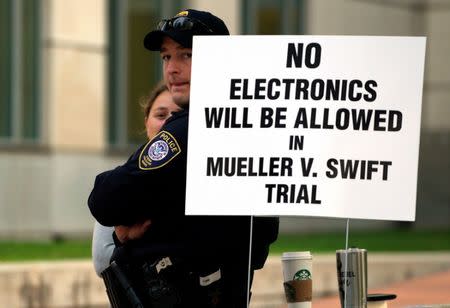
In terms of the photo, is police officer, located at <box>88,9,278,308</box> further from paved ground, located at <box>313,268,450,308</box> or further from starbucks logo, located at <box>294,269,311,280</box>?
paved ground, located at <box>313,268,450,308</box>

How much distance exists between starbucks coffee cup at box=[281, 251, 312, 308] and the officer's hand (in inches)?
26.2

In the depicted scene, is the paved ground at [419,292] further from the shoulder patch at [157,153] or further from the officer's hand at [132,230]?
the shoulder patch at [157,153]

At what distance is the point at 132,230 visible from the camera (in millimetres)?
5305

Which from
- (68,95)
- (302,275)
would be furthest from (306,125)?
(68,95)

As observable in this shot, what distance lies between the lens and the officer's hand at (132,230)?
17.3 feet

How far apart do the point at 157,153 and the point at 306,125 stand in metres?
0.55

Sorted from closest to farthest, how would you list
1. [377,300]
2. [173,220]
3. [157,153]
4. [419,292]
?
1. [157,153]
2. [173,220]
3. [377,300]
4. [419,292]

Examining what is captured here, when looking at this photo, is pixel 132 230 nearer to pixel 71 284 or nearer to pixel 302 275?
pixel 302 275

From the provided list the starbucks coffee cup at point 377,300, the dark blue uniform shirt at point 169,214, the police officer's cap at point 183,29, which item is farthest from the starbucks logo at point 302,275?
the police officer's cap at point 183,29

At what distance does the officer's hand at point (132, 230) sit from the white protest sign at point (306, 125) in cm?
22

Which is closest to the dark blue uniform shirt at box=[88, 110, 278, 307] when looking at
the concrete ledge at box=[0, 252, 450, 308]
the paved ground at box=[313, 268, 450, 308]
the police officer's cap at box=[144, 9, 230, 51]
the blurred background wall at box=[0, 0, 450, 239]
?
the police officer's cap at box=[144, 9, 230, 51]

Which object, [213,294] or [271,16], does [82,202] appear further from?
[213,294]

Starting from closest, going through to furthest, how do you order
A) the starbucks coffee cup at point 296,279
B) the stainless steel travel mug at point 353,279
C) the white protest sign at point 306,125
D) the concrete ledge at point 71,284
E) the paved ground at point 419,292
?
the white protest sign at point 306,125 < the stainless steel travel mug at point 353,279 < the starbucks coffee cup at point 296,279 < the concrete ledge at point 71,284 < the paved ground at point 419,292

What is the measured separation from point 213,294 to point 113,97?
16.5 meters
